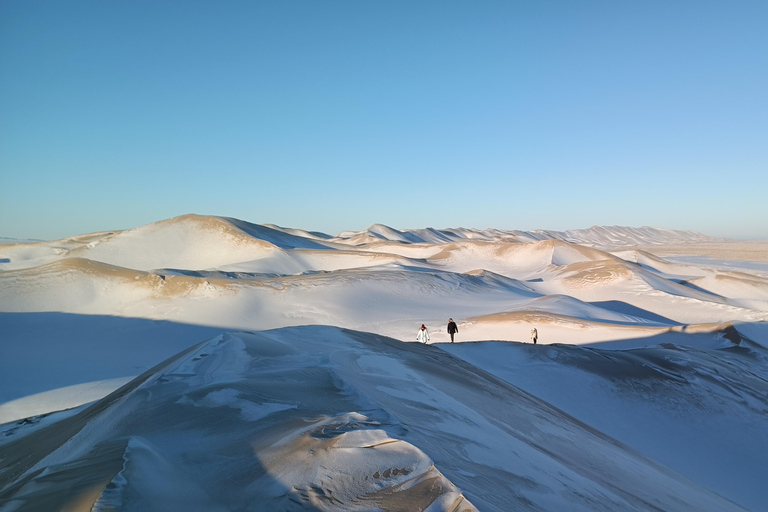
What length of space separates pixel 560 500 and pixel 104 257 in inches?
1569

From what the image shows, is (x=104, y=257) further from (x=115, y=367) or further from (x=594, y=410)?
(x=594, y=410)

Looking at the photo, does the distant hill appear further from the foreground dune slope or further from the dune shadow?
the foreground dune slope

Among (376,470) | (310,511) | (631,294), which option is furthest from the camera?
(631,294)

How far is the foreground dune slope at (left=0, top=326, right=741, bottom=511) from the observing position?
2.67 metres

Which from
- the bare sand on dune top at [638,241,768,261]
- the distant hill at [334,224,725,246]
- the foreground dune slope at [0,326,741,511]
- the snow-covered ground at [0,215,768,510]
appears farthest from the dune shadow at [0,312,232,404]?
the bare sand on dune top at [638,241,768,261]

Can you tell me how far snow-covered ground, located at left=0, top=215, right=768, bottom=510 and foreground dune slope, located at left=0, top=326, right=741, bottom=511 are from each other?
2 cm

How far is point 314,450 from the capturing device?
118 inches

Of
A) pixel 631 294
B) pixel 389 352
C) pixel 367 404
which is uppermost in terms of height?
pixel 367 404

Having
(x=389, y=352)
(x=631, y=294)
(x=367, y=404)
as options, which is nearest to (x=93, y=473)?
(x=367, y=404)

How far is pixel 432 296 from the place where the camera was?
2383 cm

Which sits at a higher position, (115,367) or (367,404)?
(367,404)

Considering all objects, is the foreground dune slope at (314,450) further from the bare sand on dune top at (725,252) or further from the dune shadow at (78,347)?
the bare sand on dune top at (725,252)

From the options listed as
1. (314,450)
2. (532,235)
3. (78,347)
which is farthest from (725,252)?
(314,450)

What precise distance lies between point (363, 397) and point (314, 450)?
5.00 ft
